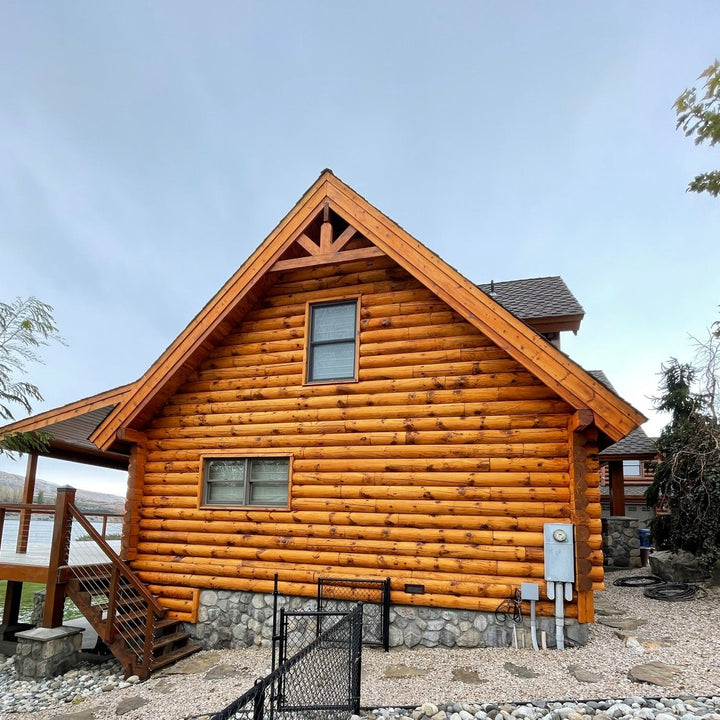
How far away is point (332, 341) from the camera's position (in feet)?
28.3

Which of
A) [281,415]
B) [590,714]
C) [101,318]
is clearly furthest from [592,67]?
[101,318]

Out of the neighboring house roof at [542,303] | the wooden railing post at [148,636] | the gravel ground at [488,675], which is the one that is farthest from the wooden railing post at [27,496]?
the neighboring house roof at [542,303]

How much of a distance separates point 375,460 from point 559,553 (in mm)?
2733

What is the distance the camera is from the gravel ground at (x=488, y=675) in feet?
17.1

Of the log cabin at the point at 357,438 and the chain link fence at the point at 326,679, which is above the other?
the log cabin at the point at 357,438

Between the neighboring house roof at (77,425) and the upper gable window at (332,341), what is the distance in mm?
3302

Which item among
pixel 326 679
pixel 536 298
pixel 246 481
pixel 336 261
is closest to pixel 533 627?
pixel 326 679

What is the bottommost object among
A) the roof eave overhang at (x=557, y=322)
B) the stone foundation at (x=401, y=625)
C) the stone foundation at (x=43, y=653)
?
the stone foundation at (x=43, y=653)

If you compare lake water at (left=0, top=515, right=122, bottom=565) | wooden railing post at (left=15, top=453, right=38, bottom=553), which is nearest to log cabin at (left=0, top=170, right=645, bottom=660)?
lake water at (left=0, top=515, right=122, bottom=565)

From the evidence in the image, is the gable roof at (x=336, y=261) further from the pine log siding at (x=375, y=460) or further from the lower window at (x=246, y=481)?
the lower window at (x=246, y=481)

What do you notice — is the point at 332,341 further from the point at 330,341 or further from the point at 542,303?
the point at 542,303

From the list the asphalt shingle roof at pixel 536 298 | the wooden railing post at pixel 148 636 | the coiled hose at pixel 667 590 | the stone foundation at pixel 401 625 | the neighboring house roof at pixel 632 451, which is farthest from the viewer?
the neighboring house roof at pixel 632 451

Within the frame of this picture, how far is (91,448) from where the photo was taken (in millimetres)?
12398

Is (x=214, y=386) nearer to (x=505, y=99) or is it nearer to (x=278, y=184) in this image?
(x=505, y=99)
